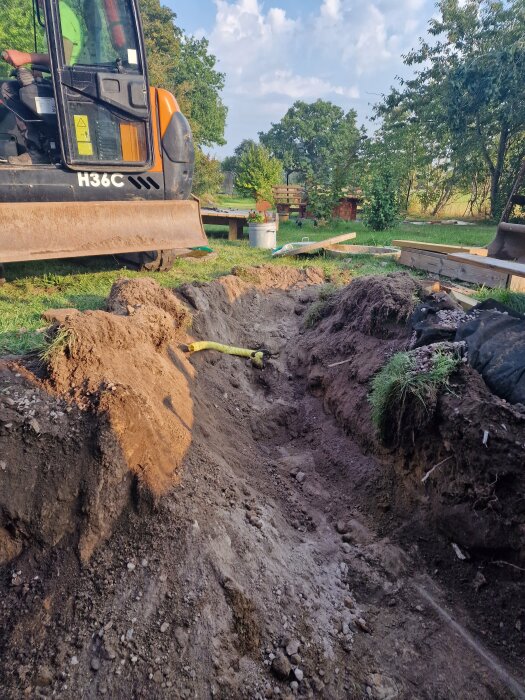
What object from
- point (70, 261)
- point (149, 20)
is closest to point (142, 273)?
point (70, 261)

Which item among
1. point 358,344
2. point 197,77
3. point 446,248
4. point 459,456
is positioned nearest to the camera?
point 459,456

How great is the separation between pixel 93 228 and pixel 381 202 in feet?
34.0

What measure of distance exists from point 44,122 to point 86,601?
6043 mm

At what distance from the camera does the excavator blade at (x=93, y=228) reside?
526 cm

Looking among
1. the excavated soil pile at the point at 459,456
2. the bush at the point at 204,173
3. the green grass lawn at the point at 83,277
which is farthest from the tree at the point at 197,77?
the excavated soil pile at the point at 459,456

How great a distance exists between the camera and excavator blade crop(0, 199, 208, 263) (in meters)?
5.26

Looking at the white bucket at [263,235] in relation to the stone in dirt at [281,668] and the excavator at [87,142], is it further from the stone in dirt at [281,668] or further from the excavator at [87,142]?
the stone in dirt at [281,668]

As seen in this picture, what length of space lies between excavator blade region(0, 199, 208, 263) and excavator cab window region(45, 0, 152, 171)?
1.93 feet

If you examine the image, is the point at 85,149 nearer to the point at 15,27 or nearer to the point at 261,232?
the point at 261,232

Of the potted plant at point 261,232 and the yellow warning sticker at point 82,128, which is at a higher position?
the yellow warning sticker at point 82,128

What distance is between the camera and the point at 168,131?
6.34 meters

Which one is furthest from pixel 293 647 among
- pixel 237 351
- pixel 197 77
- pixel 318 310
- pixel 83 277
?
pixel 197 77

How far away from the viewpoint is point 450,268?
309 inches

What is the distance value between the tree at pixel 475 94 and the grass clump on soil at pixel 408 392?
16.0 m
